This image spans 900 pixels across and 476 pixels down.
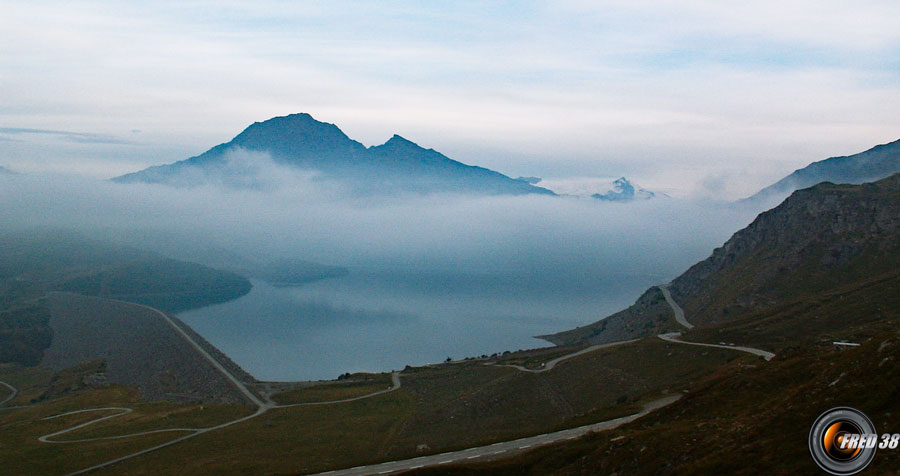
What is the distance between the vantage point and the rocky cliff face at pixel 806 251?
415 ft

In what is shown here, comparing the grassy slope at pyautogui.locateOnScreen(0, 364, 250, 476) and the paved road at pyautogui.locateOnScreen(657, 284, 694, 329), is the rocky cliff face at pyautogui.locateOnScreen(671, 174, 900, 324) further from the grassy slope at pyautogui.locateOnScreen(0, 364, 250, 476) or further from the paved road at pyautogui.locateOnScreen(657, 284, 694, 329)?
the grassy slope at pyautogui.locateOnScreen(0, 364, 250, 476)

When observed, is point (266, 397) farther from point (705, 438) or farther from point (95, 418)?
point (705, 438)

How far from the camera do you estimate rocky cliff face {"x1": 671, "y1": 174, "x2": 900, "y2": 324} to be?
126562mm

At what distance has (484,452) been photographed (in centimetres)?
4481

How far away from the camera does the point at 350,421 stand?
8538 cm

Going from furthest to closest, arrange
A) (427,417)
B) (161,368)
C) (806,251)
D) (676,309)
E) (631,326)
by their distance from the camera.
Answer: (631,326) → (676,309) → (161,368) → (806,251) → (427,417)

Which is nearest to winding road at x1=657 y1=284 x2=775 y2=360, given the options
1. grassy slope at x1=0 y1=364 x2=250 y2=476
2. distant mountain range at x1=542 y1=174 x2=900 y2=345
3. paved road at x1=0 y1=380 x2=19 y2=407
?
distant mountain range at x1=542 y1=174 x2=900 y2=345

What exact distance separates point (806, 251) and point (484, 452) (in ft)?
398

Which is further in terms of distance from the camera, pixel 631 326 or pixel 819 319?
pixel 631 326

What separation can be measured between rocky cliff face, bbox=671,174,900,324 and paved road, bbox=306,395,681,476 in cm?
9547

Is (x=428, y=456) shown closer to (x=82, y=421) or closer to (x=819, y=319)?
(x=819, y=319)

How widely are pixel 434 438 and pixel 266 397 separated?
5191 centimetres

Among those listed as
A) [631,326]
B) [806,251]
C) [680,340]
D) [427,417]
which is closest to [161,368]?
[427,417]

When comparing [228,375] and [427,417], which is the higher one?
[228,375]
